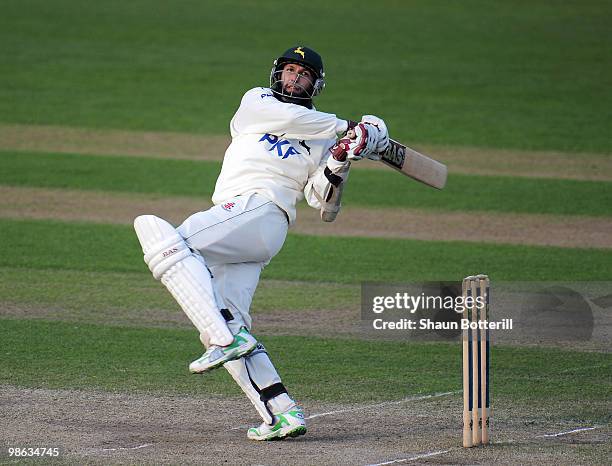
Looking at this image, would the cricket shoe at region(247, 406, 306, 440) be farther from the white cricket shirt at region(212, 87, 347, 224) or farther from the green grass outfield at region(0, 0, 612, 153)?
the green grass outfield at region(0, 0, 612, 153)

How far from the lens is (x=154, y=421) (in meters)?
6.06

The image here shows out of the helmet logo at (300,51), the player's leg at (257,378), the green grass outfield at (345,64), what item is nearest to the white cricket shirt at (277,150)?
the helmet logo at (300,51)

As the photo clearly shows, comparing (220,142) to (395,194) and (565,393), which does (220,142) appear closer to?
(395,194)

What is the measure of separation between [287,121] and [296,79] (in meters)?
0.31

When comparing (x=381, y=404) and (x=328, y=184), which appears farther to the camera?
(x=381, y=404)

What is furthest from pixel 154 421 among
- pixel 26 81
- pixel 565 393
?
pixel 26 81

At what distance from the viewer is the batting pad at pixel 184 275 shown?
552cm

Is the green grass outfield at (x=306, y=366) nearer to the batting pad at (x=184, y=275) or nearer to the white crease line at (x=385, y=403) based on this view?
the white crease line at (x=385, y=403)

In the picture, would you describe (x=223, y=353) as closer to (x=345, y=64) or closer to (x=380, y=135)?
(x=380, y=135)

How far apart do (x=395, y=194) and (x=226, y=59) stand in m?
7.25

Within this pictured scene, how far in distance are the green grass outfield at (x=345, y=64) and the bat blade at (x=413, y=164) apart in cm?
961

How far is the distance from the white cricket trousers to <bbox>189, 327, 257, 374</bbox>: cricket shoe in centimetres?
18

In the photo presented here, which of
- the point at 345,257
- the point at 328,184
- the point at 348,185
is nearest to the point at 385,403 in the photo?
the point at 328,184

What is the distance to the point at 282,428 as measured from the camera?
5797mm
